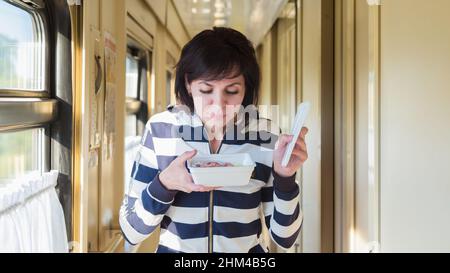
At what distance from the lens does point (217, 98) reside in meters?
0.75

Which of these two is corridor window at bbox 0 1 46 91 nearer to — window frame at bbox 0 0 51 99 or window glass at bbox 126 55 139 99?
window frame at bbox 0 0 51 99

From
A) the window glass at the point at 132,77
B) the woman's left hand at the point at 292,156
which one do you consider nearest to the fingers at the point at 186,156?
the woman's left hand at the point at 292,156

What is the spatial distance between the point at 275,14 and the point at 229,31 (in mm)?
480

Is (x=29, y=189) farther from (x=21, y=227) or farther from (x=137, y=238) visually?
(x=137, y=238)

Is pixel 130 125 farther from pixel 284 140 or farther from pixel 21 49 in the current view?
pixel 284 140

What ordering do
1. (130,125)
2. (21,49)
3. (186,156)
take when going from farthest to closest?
(130,125), (21,49), (186,156)

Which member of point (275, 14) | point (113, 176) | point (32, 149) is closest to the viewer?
point (32, 149)

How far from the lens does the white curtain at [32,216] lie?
2.36 feet

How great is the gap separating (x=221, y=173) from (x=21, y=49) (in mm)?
464

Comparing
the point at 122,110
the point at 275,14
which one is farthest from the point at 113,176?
the point at 275,14

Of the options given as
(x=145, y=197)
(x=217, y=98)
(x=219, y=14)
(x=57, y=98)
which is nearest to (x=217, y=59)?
(x=217, y=98)

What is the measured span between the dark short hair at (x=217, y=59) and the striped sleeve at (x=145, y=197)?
119mm

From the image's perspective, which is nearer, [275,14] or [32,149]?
[32,149]

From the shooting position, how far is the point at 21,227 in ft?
2.52
